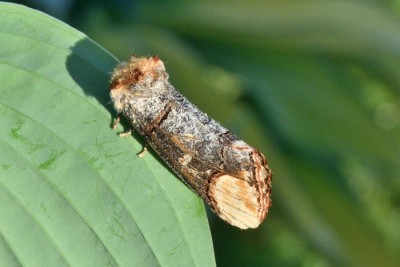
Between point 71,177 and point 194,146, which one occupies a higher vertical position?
point 194,146

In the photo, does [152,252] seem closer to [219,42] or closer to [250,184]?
[250,184]

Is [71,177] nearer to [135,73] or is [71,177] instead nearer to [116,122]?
[116,122]

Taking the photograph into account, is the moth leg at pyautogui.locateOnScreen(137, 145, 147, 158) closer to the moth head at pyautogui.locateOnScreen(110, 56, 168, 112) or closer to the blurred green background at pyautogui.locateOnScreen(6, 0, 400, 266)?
the moth head at pyautogui.locateOnScreen(110, 56, 168, 112)

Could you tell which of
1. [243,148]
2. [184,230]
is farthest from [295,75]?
[184,230]

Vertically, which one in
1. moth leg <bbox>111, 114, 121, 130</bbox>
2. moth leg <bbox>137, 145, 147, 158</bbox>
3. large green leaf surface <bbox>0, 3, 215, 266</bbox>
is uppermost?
moth leg <bbox>111, 114, 121, 130</bbox>

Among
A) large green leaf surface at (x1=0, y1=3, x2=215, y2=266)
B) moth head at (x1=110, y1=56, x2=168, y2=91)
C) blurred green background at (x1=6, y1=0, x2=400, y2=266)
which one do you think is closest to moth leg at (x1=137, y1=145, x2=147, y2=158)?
large green leaf surface at (x1=0, y1=3, x2=215, y2=266)

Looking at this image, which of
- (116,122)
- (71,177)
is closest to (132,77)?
(116,122)
